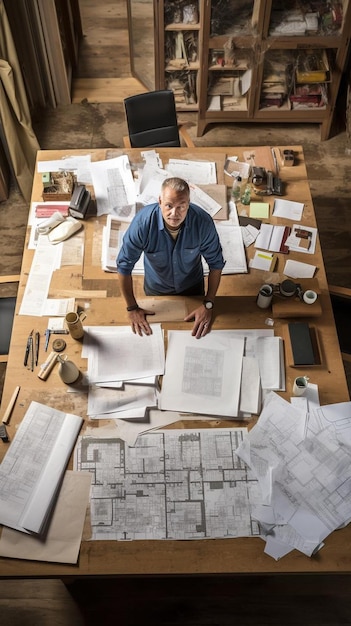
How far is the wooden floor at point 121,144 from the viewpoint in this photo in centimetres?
241

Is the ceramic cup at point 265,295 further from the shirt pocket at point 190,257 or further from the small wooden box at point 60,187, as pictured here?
the small wooden box at point 60,187

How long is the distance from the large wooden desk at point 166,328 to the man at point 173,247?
0.08m

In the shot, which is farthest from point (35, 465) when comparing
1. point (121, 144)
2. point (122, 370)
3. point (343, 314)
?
point (121, 144)

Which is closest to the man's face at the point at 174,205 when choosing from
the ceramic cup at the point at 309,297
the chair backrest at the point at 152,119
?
the ceramic cup at the point at 309,297

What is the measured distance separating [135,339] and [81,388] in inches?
12.7

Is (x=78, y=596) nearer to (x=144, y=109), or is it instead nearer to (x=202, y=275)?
(x=202, y=275)

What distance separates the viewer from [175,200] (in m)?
2.08

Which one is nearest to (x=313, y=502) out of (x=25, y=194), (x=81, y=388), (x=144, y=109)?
(x=81, y=388)

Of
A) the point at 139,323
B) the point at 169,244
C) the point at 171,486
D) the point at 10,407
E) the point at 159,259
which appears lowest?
the point at 171,486

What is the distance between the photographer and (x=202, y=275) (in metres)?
2.63

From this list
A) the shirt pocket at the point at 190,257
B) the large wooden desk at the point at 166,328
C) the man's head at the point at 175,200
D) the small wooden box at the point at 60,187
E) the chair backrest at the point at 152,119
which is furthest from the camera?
the chair backrest at the point at 152,119

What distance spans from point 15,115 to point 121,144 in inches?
37.0

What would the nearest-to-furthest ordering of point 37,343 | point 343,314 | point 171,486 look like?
point 171,486
point 37,343
point 343,314

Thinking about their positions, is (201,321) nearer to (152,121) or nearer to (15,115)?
(152,121)
